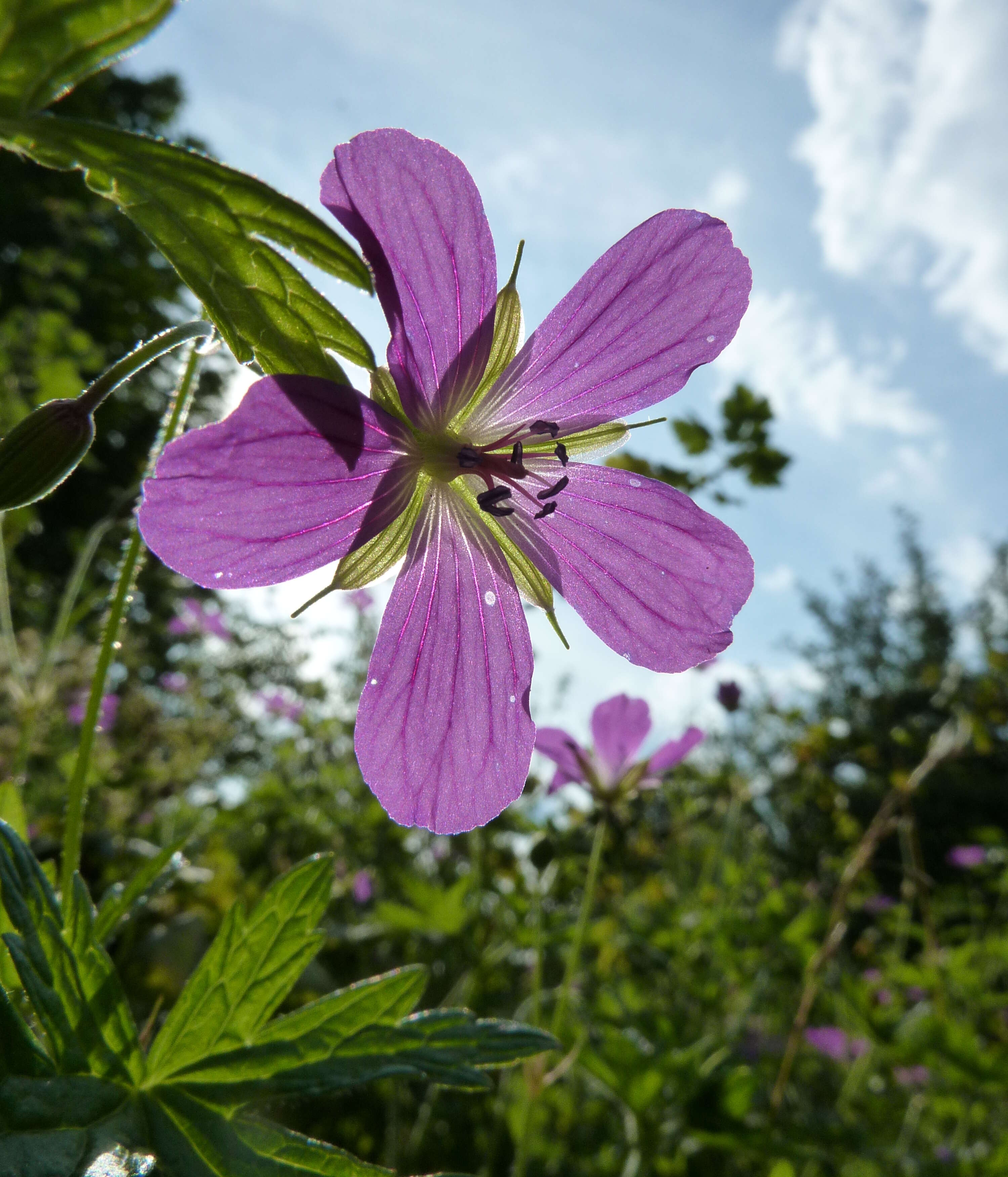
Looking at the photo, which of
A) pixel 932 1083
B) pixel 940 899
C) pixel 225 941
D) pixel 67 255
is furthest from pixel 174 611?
pixel 225 941

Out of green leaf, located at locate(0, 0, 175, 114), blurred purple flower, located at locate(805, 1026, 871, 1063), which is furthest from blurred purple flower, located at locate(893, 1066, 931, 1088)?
green leaf, located at locate(0, 0, 175, 114)

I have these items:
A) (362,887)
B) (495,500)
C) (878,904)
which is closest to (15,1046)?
(495,500)

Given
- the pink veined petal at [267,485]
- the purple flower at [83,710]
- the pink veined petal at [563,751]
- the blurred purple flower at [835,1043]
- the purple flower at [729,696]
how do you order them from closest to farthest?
the pink veined petal at [267,485]
the pink veined petal at [563,751]
the purple flower at [729,696]
the purple flower at [83,710]
the blurred purple flower at [835,1043]

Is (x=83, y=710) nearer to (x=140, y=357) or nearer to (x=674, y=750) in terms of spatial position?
(x=674, y=750)

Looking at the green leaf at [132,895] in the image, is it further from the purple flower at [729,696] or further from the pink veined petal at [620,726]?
the purple flower at [729,696]

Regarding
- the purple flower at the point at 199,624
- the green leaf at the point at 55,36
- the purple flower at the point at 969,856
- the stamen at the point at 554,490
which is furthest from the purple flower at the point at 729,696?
the purple flower at the point at 969,856

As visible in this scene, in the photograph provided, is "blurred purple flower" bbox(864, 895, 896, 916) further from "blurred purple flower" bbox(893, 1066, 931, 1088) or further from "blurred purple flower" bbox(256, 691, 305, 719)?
"blurred purple flower" bbox(256, 691, 305, 719)
